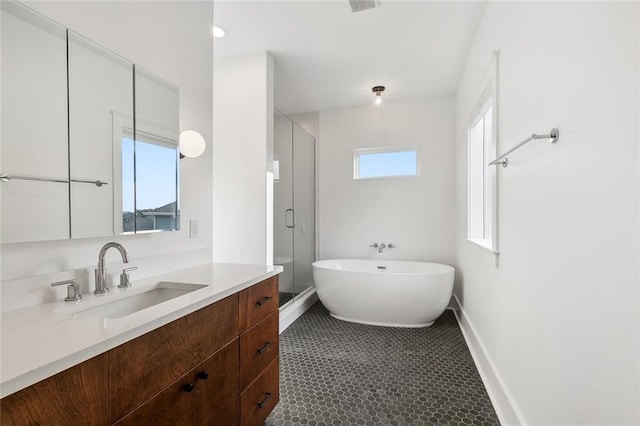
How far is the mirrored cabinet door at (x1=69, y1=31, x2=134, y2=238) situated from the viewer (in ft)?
3.93

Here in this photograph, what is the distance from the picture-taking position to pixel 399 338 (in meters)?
2.83

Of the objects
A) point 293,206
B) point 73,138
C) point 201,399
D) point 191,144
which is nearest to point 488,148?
point 293,206

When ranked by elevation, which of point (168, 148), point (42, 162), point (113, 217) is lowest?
point (113, 217)

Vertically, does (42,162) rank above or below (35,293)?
above

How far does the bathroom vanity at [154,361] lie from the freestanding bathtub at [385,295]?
164 cm

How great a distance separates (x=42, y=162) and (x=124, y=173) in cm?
34

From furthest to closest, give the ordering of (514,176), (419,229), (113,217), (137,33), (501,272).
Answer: (419,229) → (501,272) → (514,176) → (137,33) → (113,217)

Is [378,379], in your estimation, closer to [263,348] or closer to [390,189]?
[263,348]

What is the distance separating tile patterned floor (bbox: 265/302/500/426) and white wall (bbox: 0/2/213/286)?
46.3 inches

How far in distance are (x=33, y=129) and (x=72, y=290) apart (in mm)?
595

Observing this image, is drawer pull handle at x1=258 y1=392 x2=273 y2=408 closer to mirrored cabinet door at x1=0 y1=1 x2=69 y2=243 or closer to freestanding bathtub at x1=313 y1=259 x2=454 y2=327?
mirrored cabinet door at x1=0 y1=1 x2=69 y2=243

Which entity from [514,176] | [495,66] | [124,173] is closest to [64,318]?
[124,173]

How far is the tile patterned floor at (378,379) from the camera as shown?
5.74ft

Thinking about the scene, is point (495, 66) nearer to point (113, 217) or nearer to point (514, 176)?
point (514, 176)
